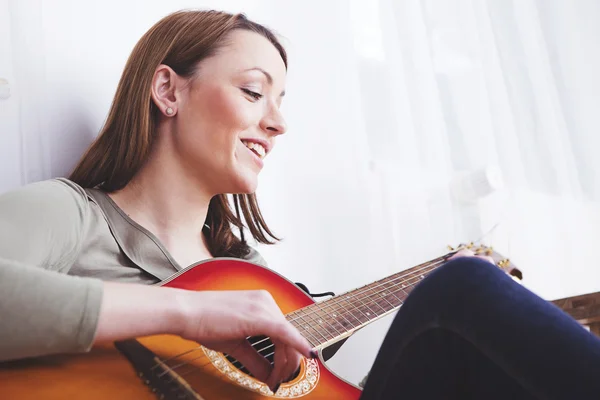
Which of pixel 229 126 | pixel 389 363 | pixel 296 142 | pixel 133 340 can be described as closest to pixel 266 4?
pixel 296 142

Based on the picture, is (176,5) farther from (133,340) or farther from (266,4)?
(133,340)

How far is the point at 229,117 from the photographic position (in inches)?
41.8

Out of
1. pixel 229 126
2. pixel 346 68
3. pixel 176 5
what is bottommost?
pixel 229 126

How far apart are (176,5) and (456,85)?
81 cm

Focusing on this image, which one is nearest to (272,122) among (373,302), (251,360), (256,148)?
(256,148)

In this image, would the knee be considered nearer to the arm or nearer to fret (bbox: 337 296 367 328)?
the arm

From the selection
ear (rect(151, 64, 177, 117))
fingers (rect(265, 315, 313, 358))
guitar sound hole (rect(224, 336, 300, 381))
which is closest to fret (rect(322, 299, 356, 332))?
guitar sound hole (rect(224, 336, 300, 381))

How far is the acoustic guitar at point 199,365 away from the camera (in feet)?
1.99

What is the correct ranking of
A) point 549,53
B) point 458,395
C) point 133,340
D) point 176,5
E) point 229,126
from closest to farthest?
point 458,395, point 133,340, point 229,126, point 176,5, point 549,53

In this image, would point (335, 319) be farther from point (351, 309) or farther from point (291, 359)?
point (291, 359)

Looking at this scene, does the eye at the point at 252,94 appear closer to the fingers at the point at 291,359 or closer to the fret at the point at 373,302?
the fret at the point at 373,302

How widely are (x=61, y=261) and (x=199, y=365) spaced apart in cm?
30

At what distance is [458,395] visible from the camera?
0.55 meters

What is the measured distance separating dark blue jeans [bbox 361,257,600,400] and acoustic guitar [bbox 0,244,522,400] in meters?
0.21
